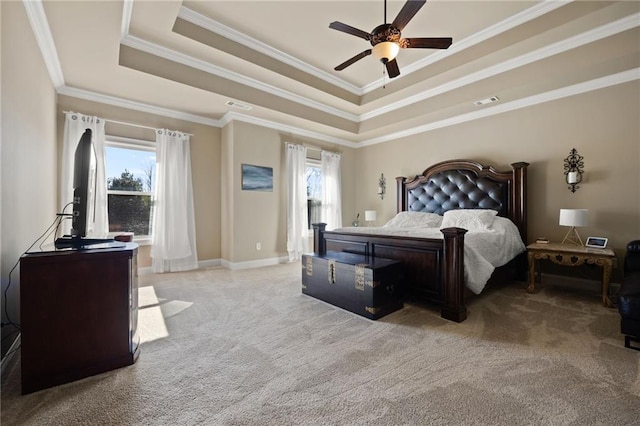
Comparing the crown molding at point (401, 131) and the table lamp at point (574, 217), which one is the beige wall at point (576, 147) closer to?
the crown molding at point (401, 131)

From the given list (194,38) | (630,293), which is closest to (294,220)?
(194,38)

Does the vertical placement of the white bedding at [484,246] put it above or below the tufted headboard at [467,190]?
below

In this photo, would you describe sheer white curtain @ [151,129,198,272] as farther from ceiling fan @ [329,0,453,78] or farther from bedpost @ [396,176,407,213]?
bedpost @ [396,176,407,213]

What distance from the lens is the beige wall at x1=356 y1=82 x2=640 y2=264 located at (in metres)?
3.38

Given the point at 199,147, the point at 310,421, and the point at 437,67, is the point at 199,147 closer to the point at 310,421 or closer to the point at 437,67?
the point at 437,67

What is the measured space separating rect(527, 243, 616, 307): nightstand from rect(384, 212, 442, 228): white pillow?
139cm

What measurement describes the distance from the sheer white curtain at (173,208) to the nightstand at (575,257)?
5.02 metres

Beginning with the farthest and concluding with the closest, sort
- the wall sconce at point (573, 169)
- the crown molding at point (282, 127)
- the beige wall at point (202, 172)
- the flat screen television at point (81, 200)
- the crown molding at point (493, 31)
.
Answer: the crown molding at point (282, 127) < the beige wall at point (202, 172) < the wall sconce at point (573, 169) < the crown molding at point (493, 31) < the flat screen television at point (81, 200)

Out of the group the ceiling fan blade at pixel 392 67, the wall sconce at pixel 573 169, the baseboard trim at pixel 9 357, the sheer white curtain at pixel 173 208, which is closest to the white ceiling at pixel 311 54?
the sheer white curtain at pixel 173 208

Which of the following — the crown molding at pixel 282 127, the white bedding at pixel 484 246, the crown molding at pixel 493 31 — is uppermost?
the crown molding at pixel 493 31

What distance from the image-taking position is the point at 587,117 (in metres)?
3.64

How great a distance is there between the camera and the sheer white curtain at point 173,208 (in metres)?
4.50

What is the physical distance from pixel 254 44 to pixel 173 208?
9.26 ft

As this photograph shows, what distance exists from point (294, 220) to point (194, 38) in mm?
3326
